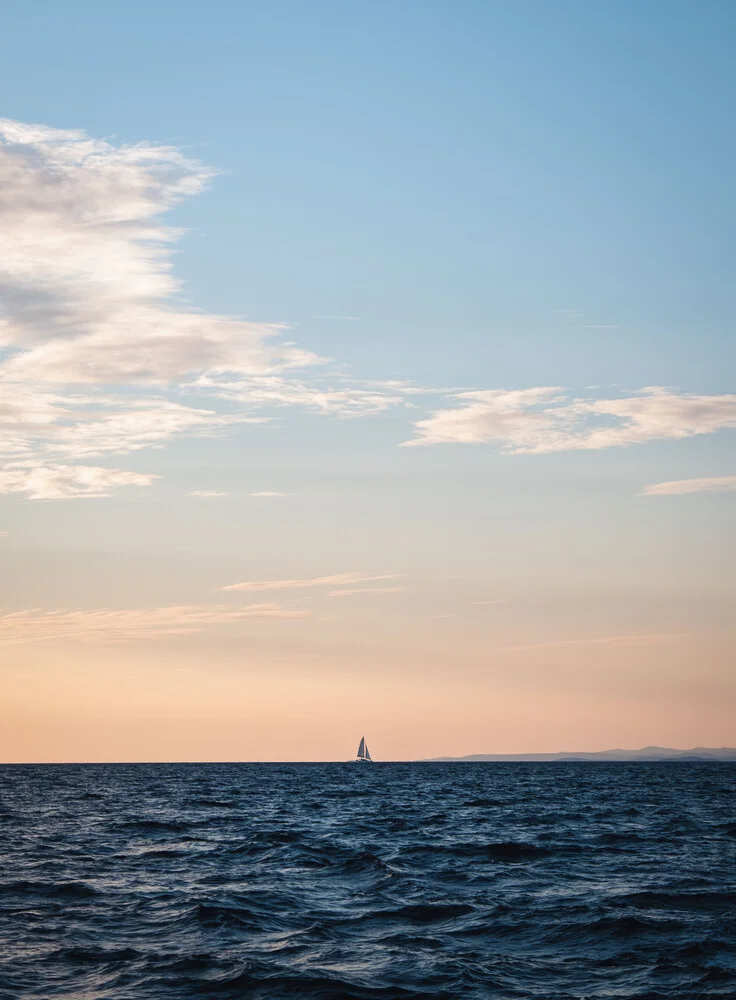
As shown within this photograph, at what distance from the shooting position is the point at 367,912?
25000mm

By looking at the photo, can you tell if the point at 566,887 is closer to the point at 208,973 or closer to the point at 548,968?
the point at 548,968

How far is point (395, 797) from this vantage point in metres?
84.7

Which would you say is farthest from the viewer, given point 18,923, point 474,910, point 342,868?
point 342,868

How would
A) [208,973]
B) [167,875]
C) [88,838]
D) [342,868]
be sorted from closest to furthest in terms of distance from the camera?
[208,973] < [167,875] < [342,868] < [88,838]

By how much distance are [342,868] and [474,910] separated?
9444 mm

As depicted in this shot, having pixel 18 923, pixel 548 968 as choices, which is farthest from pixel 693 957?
pixel 18 923

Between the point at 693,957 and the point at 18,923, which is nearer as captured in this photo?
the point at 693,957

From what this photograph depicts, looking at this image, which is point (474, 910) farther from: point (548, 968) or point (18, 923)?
point (18, 923)

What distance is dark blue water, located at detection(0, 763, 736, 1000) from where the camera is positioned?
59.2ft

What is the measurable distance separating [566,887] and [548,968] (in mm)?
10298

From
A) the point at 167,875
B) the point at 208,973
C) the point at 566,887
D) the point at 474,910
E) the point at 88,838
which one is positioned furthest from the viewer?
the point at 88,838

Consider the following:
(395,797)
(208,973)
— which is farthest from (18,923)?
(395,797)

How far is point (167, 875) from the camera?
3139 cm

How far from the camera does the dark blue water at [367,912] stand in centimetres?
1803
